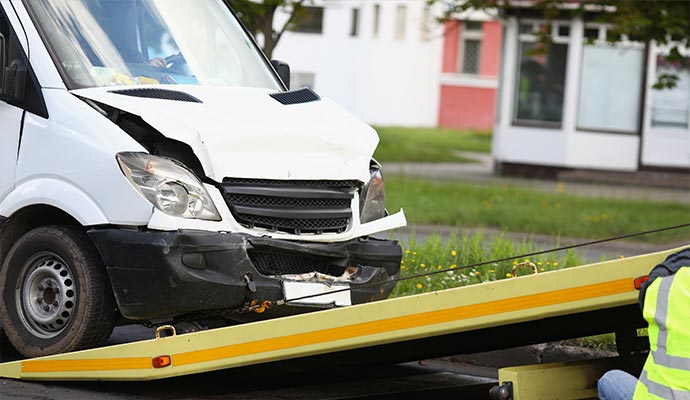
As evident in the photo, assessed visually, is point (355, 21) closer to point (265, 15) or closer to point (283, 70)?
point (265, 15)

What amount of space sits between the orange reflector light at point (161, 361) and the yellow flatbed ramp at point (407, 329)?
0.04ft

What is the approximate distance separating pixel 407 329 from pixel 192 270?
1.32 metres

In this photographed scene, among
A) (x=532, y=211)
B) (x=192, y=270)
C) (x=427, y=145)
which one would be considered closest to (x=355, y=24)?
(x=427, y=145)

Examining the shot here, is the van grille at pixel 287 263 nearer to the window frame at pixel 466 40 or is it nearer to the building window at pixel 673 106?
the building window at pixel 673 106

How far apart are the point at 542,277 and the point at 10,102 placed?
10.5 feet

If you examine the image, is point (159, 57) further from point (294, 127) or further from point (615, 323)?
point (615, 323)

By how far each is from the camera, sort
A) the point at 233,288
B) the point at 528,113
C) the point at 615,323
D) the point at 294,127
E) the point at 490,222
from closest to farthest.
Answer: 1. the point at 615,323
2. the point at 233,288
3. the point at 294,127
4. the point at 490,222
5. the point at 528,113

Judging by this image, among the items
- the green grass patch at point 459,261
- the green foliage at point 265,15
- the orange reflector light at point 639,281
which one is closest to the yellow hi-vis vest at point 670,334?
the orange reflector light at point 639,281

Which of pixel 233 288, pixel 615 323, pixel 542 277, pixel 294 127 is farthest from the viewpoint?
pixel 294 127

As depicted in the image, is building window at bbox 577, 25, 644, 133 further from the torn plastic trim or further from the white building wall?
the white building wall

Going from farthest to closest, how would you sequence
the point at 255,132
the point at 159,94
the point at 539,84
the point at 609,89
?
1. the point at 539,84
2. the point at 609,89
3. the point at 159,94
4. the point at 255,132

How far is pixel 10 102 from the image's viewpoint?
7230 mm

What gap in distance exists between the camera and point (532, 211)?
1736 centimetres

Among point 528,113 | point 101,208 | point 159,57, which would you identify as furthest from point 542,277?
point 528,113
